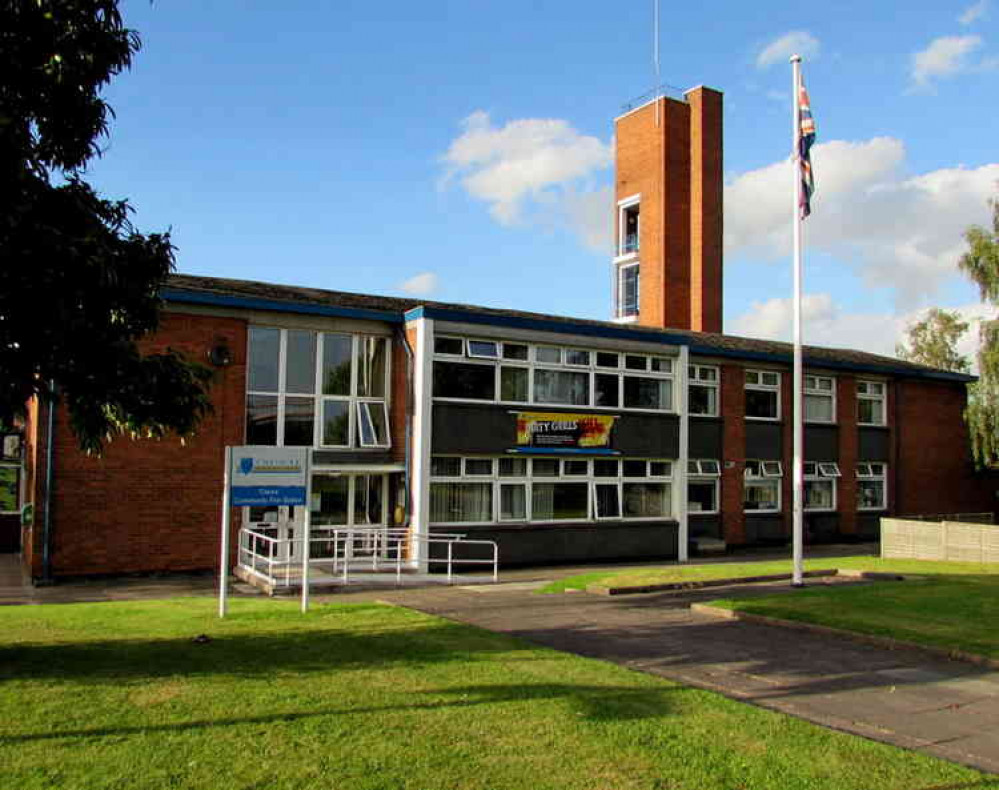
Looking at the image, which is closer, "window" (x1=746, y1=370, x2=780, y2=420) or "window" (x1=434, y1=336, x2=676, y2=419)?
"window" (x1=434, y1=336, x2=676, y2=419)

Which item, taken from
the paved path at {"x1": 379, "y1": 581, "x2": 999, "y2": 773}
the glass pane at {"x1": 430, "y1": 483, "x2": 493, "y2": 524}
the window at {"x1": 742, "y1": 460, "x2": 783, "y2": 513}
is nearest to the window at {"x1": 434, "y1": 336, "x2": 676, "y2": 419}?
the glass pane at {"x1": 430, "y1": 483, "x2": 493, "y2": 524}

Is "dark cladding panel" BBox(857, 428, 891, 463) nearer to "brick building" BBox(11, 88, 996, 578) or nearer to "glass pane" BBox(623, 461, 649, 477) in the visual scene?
"brick building" BBox(11, 88, 996, 578)

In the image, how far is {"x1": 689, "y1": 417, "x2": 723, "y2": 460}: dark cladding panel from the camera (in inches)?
961

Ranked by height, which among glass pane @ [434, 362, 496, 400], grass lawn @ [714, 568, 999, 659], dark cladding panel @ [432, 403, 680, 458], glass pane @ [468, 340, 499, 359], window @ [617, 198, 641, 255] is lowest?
grass lawn @ [714, 568, 999, 659]

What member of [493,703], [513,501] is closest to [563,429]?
[513,501]

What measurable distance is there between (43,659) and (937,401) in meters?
29.3

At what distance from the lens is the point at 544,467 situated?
69.2 ft

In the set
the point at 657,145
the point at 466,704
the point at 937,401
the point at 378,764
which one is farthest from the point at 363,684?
the point at 657,145

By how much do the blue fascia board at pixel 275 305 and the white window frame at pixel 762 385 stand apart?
11.2 metres

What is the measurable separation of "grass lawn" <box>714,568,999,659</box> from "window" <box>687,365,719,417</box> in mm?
8898

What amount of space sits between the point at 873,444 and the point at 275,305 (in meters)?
19.7

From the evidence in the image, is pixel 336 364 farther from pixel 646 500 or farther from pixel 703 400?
pixel 703 400

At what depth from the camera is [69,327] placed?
805cm

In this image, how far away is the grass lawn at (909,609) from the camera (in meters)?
10.8
